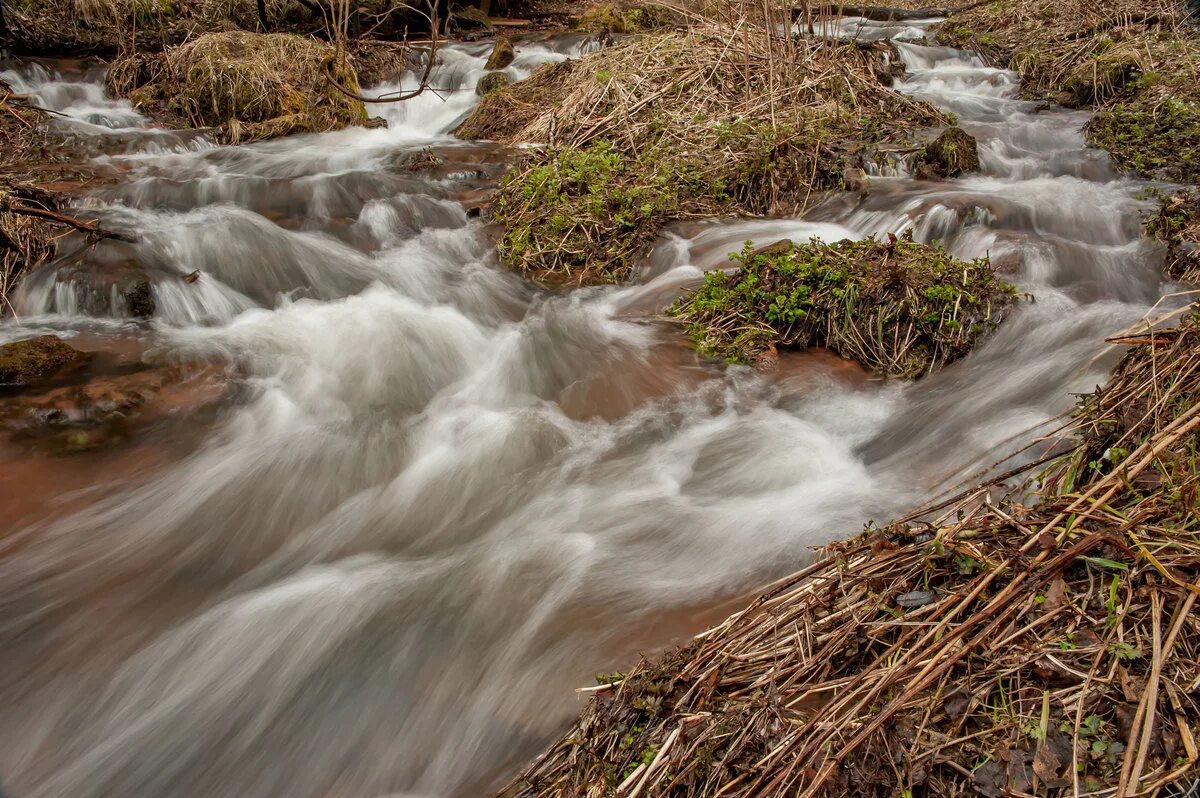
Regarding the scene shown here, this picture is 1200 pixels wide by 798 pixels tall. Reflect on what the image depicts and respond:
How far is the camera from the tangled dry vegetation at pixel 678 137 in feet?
21.6

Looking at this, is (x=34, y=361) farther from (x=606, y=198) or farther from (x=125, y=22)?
(x=125, y=22)

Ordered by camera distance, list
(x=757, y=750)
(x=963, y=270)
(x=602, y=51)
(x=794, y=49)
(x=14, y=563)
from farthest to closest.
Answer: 1. (x=602, y=51)
2. (x=794, y=49)
3. (x=963, y=270)
4. (x=14, y=563)
5. (x=757, y=750)

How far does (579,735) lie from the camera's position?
8.09 ft

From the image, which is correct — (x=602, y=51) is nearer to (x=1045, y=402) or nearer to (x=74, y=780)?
(x=1045, y=402)

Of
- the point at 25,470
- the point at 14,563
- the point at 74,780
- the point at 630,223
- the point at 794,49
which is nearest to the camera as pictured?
the point at 74,780

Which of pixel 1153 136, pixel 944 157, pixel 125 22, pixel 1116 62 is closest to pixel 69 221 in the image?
pixel 944 157

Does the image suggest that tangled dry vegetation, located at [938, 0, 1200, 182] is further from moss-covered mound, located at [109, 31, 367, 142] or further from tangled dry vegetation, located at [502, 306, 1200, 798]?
moss-covered mound, located at [109, 31, 367, 142]

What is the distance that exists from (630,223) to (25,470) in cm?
442

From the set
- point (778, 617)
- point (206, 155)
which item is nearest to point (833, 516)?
point (778, 617)

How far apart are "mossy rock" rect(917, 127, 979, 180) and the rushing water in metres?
0.21

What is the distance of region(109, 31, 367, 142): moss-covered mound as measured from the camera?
9.30 meters

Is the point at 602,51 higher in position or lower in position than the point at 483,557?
higher

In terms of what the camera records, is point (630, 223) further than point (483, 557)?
Yes

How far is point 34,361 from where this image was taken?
4535 mm
